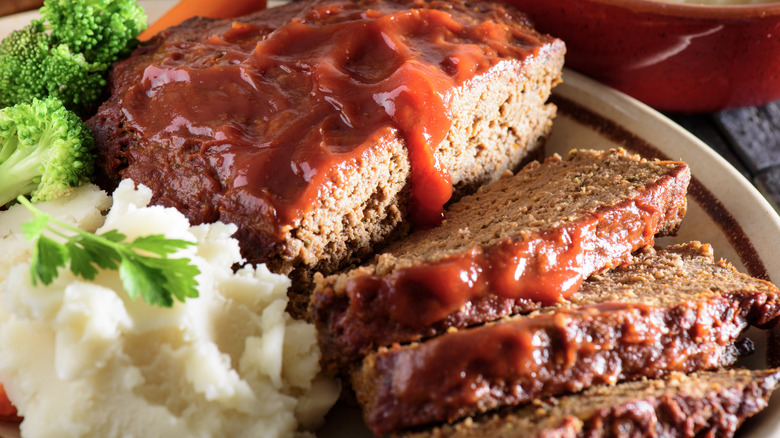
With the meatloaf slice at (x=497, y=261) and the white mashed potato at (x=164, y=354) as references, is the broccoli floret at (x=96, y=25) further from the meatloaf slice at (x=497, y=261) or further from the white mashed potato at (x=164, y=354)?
the meatloaf slice at (x=497, y=261)

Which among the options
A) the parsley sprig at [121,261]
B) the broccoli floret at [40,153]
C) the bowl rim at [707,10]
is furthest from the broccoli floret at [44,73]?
the bowl rim at [707,10]

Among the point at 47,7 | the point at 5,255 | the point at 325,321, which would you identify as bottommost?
the point at 5,255

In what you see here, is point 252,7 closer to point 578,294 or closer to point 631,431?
point 578,294

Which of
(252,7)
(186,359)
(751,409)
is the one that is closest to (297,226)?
(186,359)

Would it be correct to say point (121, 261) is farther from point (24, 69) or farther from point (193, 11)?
point (193, 11)

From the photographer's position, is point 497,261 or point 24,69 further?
point 24,69

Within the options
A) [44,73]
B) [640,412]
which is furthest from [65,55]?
[640,412]

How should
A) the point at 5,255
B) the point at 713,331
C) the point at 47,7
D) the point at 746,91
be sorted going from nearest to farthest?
the point at 713,331 < the point at 5,255 < the point at 47,7 < the point at 746,91
